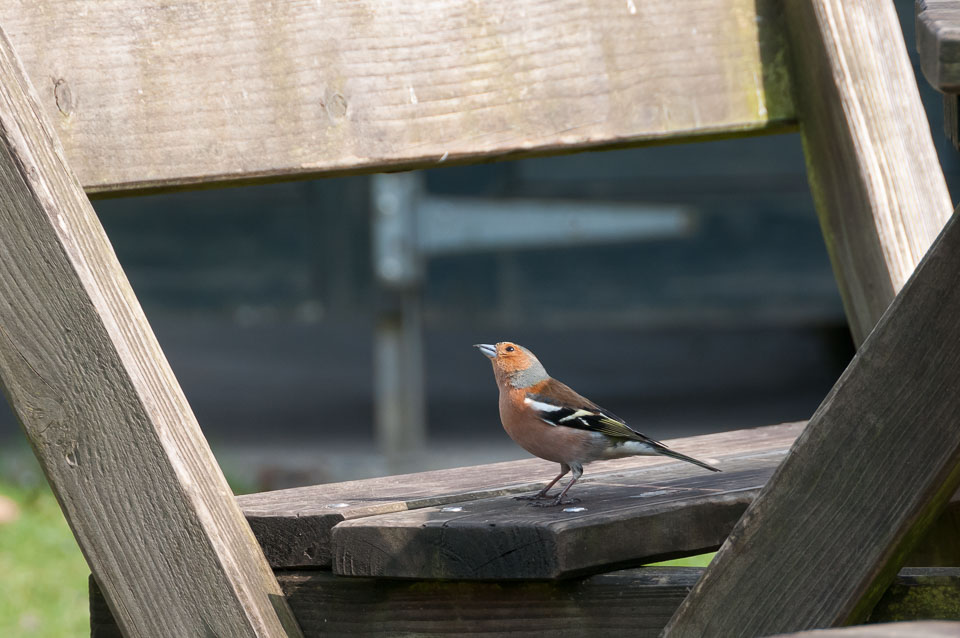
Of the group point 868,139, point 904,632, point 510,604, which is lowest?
point 510,604

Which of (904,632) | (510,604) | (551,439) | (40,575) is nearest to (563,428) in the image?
(551,439)

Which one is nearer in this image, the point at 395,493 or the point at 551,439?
the point at 395,493

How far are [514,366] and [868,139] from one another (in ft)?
3.40

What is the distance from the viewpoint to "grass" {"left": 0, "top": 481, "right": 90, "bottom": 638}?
5625mm

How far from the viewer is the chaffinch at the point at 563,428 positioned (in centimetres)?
261

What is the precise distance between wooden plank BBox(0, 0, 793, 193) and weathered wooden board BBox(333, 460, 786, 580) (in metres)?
0.66

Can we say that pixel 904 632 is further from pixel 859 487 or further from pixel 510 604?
pixel 510 604

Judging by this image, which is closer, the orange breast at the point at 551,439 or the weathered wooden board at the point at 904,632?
the weathered wooden board at the point at 904,632

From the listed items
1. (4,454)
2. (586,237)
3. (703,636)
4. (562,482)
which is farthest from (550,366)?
(703,636)

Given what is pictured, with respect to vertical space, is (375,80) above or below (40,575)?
above

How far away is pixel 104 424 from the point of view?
1.83 metres

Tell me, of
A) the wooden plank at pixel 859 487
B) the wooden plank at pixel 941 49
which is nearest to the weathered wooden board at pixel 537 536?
the wooden plank at pixel 859 487

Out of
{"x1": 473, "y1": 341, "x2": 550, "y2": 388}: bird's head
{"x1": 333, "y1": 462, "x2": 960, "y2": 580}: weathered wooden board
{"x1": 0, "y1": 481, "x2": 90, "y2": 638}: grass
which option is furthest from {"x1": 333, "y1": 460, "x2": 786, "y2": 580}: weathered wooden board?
→ {"x1": 0, "y1": 481, "x2": 90, "y2": 638}: grass

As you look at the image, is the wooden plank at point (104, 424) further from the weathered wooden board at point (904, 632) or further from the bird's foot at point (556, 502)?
the weathered wooden board at point (904, 632)
